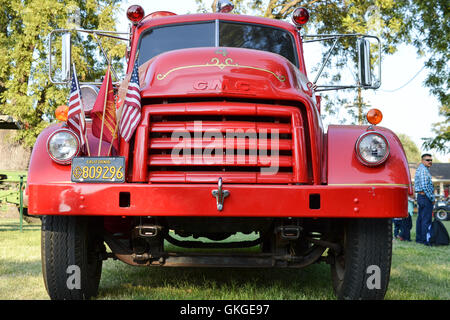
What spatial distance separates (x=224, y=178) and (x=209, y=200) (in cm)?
23

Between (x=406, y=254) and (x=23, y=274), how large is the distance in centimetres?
531

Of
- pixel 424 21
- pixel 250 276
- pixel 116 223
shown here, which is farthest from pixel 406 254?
pixel 424 21

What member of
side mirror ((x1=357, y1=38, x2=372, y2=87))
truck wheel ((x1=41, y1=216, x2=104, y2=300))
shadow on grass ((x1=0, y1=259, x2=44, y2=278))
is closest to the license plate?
truck wheel ((x1=41, y1=216, x2=104, y2=300))

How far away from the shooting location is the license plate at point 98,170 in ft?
10.6

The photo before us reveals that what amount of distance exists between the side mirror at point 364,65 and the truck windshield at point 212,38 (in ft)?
2.14

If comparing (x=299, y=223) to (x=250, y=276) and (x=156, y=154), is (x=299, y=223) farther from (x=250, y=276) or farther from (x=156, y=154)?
(x=250, y=276)

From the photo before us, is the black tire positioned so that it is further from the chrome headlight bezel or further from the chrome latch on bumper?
the chrome latch on bumper

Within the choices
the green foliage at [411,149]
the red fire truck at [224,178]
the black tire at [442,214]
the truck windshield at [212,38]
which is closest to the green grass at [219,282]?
the red fire truck at [224,178]

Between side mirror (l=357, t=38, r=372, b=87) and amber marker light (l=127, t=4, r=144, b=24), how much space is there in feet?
7.24

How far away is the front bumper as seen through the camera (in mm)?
3160

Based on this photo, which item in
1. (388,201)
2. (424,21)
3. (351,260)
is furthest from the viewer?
(424,21)

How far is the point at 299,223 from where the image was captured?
143 inches

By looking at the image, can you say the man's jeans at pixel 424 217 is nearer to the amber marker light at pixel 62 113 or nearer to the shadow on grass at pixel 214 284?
the shadow on grass at pixel 214 284

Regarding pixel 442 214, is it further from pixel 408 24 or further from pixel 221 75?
pixel 221 75
